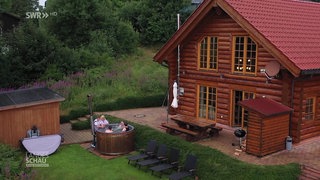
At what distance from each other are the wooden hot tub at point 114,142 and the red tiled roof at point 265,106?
506 cm

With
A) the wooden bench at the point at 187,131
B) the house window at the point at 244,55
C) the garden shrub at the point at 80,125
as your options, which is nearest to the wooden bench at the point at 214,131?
the wooden bench at the point at 187,131

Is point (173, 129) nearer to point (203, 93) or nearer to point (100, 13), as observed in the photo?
point (203, 93)

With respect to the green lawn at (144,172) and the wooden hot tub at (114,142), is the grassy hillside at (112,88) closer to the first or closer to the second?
the green lawn at (144,172)

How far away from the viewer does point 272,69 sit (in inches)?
612

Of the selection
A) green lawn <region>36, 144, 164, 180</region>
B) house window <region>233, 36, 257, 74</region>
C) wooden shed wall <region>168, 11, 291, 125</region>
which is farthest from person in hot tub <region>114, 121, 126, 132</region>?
house window <region>233, 36, 257, 74</region>

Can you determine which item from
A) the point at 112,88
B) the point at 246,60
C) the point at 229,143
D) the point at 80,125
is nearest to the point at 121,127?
the point at 80,125

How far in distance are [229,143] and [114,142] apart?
4.88 m

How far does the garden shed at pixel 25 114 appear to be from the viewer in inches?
625

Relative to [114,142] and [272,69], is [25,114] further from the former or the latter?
[272,69]

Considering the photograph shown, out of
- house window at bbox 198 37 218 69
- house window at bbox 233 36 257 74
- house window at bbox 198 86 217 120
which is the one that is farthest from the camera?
house window at bbox 198 86 217 120

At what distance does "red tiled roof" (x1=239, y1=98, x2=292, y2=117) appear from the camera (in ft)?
46.6

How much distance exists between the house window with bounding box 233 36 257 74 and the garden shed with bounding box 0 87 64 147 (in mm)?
8430

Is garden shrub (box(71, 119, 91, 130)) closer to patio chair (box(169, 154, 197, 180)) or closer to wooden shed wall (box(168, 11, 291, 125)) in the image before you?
wooden shed wall (box(168, 11, 291, 125))

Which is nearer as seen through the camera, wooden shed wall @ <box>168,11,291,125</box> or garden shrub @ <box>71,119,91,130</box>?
wooden shed wall @ <box>168,11,291,125</box>
